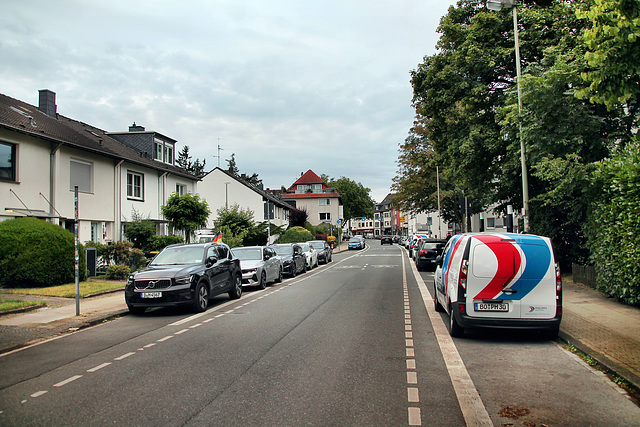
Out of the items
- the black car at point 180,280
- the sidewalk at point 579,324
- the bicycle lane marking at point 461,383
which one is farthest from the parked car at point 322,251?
the bicycle lane marking at point 461,383

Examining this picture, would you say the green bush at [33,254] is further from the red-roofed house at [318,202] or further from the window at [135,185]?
the red-roofed house at [318,202]

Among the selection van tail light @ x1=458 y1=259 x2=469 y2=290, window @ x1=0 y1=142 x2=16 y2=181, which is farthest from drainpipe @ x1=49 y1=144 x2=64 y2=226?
van tail light @ x1=458 y1=259 x2=469 y2=290

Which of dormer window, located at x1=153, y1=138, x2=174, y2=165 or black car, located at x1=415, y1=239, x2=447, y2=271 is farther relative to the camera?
dormer window, located at x1=153, y1=138, x2=174, y2=165

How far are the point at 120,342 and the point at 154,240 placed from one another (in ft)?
56.7

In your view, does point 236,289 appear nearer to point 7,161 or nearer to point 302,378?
point 302,378

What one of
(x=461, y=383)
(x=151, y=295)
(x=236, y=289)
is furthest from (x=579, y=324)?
(x=236, y=289)

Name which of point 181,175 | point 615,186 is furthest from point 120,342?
point 181,175

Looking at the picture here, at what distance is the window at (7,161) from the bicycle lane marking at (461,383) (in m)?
16.0

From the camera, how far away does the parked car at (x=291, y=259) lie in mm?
22359

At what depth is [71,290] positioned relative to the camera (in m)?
15.0

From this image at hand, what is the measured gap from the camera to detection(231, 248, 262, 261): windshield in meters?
18.3

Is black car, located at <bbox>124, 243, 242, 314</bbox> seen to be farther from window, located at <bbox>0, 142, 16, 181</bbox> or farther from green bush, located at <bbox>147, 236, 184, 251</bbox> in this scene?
green bush, located at <bbox>147, 236, 184, 251</bbox>

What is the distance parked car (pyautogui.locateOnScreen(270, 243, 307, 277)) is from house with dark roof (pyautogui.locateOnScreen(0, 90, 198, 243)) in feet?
26.9

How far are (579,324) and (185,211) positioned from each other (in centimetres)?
1956
